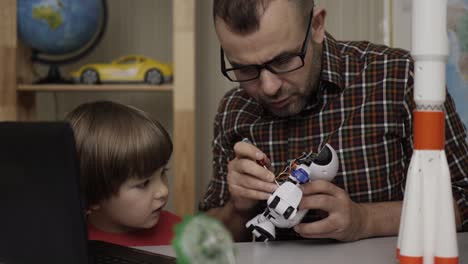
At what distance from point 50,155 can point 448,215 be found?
17.5 inches

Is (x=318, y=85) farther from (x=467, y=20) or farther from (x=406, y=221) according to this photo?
(x=467, y=20)

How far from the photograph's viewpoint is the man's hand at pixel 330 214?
989 mm

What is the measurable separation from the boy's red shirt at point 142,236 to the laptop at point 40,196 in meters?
0.59

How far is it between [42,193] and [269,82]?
654mm

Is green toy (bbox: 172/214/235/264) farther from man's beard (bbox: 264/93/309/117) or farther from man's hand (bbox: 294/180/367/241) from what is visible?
man's beard (bbox: 264/93/309/117)

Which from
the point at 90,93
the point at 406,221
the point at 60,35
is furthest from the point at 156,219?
the point at 90,93

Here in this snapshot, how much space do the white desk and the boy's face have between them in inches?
11.6

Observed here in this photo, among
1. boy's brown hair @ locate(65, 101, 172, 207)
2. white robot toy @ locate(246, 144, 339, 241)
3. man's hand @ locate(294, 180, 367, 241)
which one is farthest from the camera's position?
boy's brown hair @ locate(65, 101, 172, 207)

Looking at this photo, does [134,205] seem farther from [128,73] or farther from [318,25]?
[128,73]

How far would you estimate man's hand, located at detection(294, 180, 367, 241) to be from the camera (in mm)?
989

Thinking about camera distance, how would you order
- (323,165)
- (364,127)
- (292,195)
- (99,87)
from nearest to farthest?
1. (292,195)
2. (323,165)
3. (364,127)
4. (99,87)

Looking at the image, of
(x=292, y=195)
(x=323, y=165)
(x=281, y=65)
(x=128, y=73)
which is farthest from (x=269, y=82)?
Answer: (x=128, y=73)

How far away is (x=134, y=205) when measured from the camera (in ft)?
4.17

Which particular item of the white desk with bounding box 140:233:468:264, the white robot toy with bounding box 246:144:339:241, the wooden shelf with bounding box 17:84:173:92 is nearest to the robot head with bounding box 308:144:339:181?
the white robot toy with bounding box 246:144:339:241
